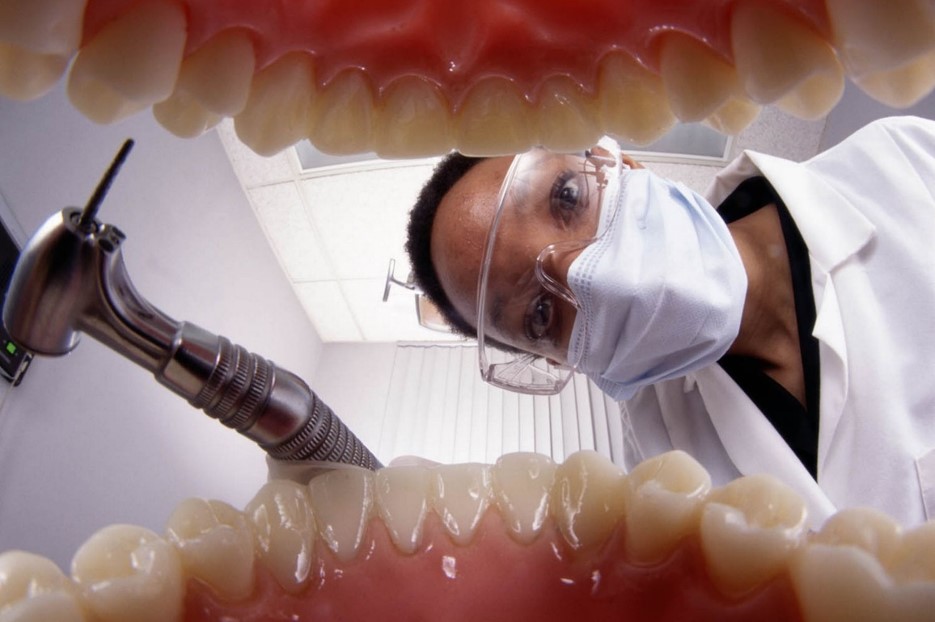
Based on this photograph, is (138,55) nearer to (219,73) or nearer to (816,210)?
(219,73)

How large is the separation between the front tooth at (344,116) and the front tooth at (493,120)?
0.20ft

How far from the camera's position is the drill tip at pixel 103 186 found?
32 centimetres

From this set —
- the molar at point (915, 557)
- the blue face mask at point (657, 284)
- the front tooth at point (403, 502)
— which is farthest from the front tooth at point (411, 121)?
the blue face mask at point (657, 284)

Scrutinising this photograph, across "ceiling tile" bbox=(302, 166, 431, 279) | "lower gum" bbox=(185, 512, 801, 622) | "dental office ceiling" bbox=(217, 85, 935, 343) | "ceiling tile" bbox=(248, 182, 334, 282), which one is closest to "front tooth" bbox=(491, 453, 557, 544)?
"lower gum" bbox=(185, 512, 801, 622)

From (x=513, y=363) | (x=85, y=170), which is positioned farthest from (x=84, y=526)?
(x=513, y=363)

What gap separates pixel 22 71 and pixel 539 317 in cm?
78

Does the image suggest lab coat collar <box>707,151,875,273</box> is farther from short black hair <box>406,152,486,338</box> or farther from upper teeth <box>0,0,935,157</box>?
upper teeth <box>0,0,935,157</box>

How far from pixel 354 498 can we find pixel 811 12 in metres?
0.36

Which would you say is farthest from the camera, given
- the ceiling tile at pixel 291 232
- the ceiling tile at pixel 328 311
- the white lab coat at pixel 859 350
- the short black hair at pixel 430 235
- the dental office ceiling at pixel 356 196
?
the ceiling tile at pixel 328 311

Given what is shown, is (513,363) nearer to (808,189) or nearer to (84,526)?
(808,189)

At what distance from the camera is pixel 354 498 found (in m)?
0.36

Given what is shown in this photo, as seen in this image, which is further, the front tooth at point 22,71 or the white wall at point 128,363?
the white wall at point 128,363

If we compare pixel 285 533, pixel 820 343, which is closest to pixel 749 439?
pixel 820 343

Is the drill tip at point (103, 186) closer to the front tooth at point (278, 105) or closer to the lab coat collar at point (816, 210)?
the front tooth at point (278, 105)
